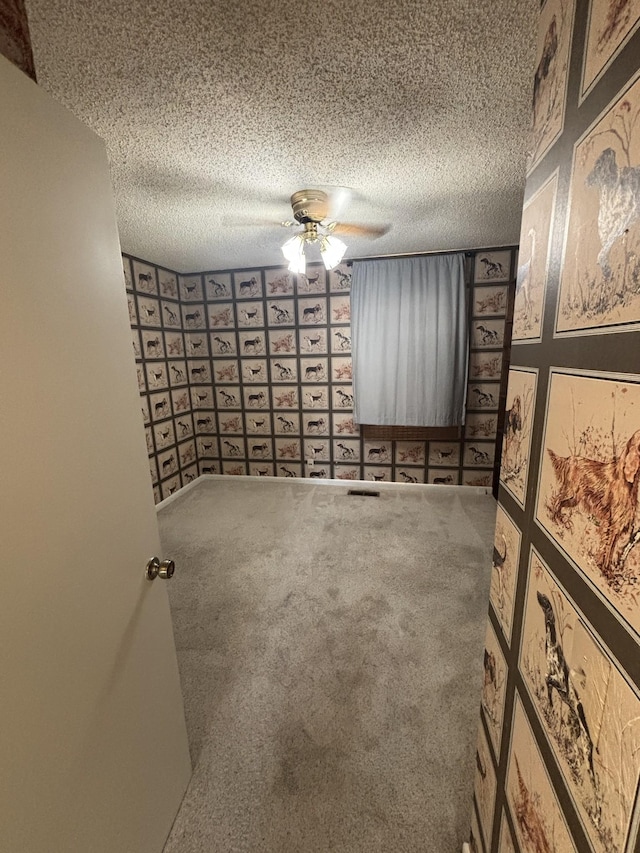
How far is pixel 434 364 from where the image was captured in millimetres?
3148

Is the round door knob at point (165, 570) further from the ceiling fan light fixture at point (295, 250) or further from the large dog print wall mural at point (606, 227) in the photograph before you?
the ceiling fan light fixture at point (295, 250)

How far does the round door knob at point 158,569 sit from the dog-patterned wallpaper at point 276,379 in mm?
2487

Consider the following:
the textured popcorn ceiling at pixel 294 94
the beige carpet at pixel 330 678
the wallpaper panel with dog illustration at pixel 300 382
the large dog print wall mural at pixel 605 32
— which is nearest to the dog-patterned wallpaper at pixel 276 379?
the wallpaper panel with dog illustration at pixel 300 382

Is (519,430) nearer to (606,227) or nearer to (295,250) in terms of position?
(606,227)

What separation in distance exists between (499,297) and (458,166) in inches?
70.5

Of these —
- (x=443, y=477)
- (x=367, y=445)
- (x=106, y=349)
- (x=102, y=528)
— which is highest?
(x=106, y=349)

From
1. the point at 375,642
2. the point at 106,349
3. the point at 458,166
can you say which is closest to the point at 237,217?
the point at 458,166

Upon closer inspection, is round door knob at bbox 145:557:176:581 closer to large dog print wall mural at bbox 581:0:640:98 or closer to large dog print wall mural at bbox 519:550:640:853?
large dog print wall mural at bbox 519:550:640:853

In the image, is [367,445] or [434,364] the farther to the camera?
[367,445]

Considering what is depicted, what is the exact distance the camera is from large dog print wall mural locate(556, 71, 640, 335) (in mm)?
364

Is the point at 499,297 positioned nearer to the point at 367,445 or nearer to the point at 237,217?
the point at 367,445

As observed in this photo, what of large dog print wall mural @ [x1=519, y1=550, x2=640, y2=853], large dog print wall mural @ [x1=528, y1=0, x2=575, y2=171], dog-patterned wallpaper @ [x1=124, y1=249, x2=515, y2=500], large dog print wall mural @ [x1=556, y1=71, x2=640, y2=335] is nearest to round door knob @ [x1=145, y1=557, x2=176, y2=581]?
large dog print wall mural @ [x1=519, y1=550, x2=640, y2=853]

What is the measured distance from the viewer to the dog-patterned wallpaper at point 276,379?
10.4ft

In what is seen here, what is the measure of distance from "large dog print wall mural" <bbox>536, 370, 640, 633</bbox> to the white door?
879 millimetres
